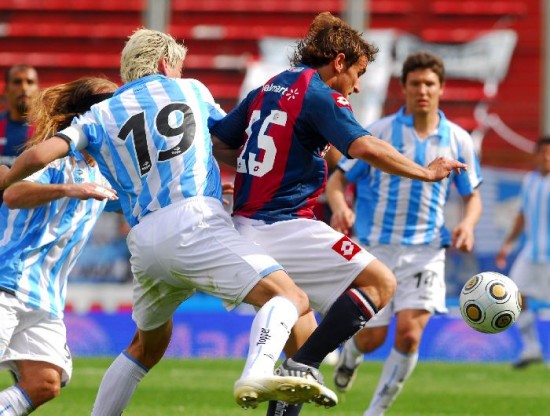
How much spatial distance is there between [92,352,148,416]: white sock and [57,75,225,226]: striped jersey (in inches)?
33.1

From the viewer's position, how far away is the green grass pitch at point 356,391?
339 inches

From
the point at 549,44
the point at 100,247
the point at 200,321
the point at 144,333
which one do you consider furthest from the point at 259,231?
the point at 549,44

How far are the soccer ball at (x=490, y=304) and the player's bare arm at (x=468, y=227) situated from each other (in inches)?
33.6

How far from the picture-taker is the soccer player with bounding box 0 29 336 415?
5.20 meters

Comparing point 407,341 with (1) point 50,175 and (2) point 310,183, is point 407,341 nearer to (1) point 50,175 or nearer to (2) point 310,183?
(2) point 310,183

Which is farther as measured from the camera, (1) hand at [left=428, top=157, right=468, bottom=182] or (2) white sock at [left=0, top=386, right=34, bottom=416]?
(2) white sock at [left=0, top=386, right=34, bottom=416]

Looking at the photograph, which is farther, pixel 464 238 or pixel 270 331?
pixel 464 238

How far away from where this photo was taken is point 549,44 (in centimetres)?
1800

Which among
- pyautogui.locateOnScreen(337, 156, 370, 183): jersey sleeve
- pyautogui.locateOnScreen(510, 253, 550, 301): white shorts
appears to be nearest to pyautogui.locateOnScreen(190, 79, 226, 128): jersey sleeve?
pyautogui.locateOnScreen(337, 156, 370, 183): jersey sleeve

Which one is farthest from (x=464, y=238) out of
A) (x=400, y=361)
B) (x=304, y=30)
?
(x=304, y=30)

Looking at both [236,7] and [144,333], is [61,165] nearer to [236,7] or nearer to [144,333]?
[144,333]

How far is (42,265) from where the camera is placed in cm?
594

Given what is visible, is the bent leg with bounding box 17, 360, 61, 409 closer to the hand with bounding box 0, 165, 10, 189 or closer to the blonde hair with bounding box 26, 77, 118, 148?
the hand with bounding box 0, 165, 10, 189

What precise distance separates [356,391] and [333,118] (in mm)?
5270
